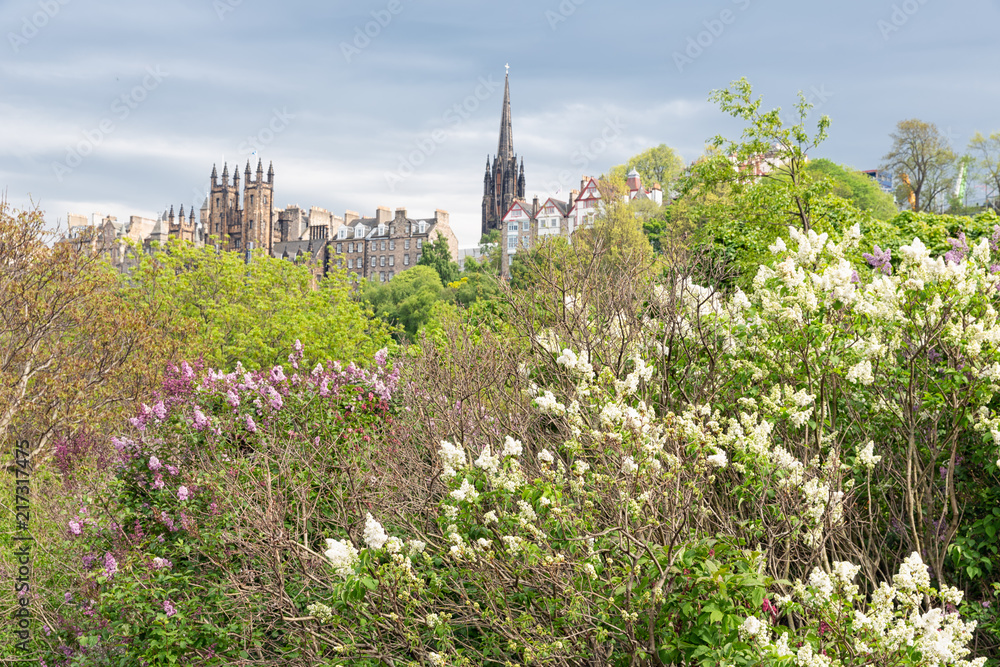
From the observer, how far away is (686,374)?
6227 mm

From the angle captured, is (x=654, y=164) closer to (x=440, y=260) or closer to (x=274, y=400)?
(x=440, y=260)

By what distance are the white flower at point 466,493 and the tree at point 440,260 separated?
7138 cm

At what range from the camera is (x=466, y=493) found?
3.93 meters

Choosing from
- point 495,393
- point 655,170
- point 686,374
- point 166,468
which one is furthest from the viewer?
point 655,170

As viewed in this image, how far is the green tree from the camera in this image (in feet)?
194

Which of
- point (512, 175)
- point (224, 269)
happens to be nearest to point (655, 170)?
point (512, 175)

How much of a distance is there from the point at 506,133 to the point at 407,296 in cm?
5421

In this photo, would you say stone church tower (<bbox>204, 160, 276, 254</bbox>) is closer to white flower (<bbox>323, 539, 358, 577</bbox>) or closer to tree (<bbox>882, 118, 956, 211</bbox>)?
tree (<bbox>882, 118, 956, 211</bbox>)

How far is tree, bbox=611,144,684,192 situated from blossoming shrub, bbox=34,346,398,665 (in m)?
74.3

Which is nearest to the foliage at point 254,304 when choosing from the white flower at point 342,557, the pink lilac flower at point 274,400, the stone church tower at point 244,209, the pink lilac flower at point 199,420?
the pink lilac flower at point 274,400

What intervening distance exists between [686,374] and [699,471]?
230cm

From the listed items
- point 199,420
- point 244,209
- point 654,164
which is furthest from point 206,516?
point 244,209

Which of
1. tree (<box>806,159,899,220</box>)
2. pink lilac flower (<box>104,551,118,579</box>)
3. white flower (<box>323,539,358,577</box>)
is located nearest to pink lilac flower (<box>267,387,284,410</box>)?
pink lilac flower (<box>104,551,118,579</box>)

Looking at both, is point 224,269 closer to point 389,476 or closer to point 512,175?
point 389,476
